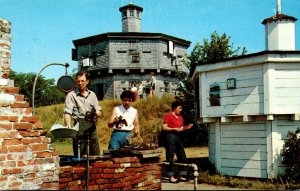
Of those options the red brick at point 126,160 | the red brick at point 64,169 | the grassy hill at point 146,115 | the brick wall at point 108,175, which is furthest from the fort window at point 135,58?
the red brick at point 64,169

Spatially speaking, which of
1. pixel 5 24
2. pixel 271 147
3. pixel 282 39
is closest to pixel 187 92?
pixel 282 39

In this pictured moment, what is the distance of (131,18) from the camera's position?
3734cm

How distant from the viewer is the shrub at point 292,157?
9.45m

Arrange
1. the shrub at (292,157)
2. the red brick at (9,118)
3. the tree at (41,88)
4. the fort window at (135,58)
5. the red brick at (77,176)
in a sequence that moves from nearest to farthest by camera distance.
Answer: the red brick at (9,118)
the red brick at (77,176)
the shrub at (292,157)
the fort window at (135,58)
the tree at (41,88)

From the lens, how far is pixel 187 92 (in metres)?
20.4

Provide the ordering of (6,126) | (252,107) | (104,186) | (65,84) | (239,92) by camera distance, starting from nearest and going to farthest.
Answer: (6,126) → (104,186) → (252,107) → (239,92) → (65,84)

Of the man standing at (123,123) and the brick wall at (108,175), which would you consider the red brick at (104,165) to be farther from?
the man standing at (123,123)

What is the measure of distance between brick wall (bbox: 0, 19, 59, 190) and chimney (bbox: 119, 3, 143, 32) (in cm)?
3265

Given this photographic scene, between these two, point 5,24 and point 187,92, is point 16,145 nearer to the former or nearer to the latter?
point 5,24

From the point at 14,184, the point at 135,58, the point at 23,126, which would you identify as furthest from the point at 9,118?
the point at 135,58

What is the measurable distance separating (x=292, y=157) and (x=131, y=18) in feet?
98.4

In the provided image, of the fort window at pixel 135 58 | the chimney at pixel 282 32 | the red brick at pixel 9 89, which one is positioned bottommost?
the red brick at pixel 9 89

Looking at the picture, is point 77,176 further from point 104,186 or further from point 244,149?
point 244,149

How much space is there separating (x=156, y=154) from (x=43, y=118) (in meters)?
22.4
